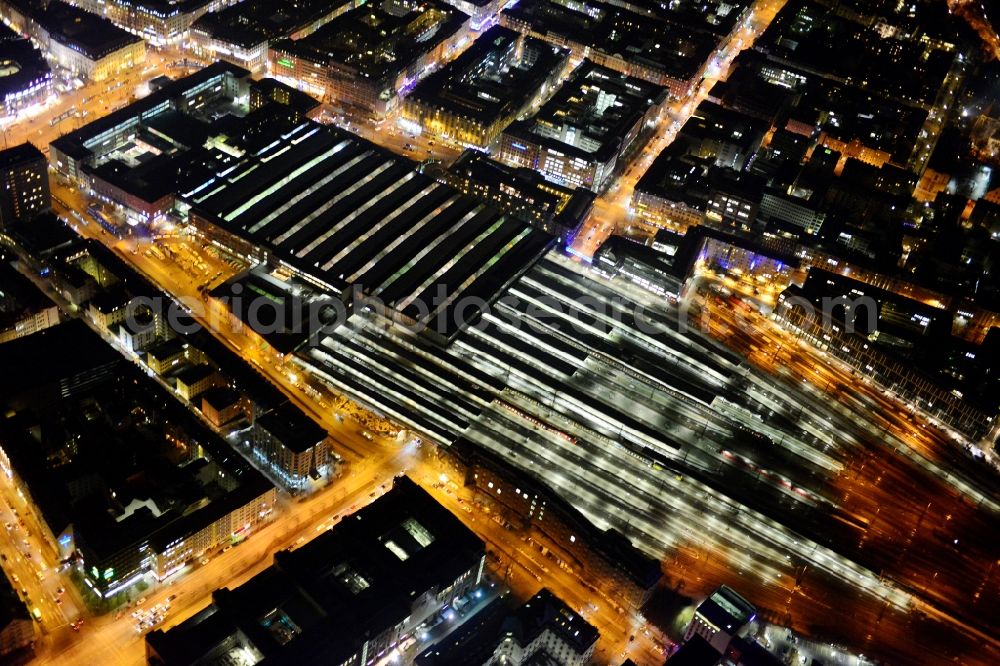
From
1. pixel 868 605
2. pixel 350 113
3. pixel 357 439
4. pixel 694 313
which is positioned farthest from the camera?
pixel 350 113

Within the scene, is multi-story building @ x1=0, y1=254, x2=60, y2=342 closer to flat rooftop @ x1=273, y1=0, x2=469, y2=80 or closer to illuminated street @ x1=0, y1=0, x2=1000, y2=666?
illuminated street @ x1=0, y1=0, x2=1000, y2=666

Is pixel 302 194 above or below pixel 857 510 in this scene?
above

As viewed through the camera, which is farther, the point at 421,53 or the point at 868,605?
the point at 421,53

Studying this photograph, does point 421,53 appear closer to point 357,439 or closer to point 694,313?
point 694,313

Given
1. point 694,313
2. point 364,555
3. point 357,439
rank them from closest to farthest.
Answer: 1. point 364,555
2. point 357,439
3. point 694,313

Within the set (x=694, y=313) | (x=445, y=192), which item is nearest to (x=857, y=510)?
(x=694, y=313)

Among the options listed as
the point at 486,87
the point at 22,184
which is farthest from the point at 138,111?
the point at 486,87
